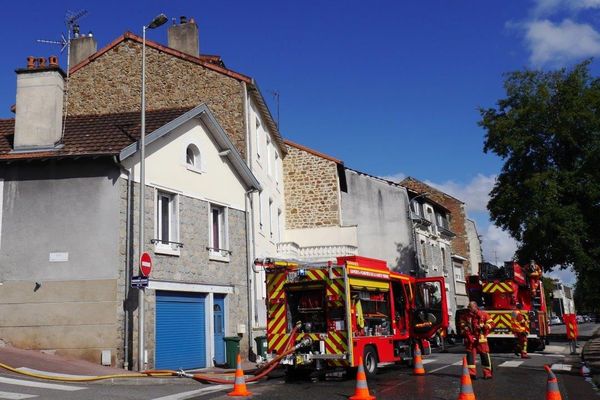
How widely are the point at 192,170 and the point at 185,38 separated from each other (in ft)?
32.4

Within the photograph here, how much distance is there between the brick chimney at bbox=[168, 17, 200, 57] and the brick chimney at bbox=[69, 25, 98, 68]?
11.7ft

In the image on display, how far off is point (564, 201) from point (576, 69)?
7.17m

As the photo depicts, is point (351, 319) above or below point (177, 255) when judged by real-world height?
below

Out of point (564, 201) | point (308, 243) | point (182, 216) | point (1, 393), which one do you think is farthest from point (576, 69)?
point (1, 393)

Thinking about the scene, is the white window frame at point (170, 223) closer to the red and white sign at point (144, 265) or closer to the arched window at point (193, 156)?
the arched window at point (193, 156)

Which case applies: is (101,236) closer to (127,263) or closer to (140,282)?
(127,263)

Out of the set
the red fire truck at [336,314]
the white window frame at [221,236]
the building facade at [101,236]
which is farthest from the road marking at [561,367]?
the white window frame at [221,236]

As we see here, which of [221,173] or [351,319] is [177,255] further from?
[351,319]

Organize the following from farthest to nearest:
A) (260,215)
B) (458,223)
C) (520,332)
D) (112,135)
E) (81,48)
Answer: (458,223)
(81,48)
(260,215)
(520,332)
(112,135)

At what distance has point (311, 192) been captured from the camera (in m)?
30.6

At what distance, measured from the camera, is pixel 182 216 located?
17.4m

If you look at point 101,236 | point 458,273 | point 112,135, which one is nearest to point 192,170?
point 112,135

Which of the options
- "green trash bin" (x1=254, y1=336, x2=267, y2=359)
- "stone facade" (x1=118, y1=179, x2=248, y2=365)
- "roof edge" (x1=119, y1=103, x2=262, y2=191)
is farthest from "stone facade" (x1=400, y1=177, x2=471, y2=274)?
"green trash bin" (x1=254, y1=336, x2=267, y2=359)

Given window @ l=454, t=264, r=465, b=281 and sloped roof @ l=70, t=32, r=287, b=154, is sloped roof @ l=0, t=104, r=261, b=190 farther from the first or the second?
window @ l=454, t=264, r=465, b=281
